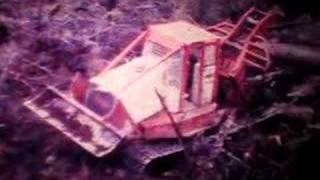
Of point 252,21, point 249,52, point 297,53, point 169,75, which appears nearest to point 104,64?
point 169,75

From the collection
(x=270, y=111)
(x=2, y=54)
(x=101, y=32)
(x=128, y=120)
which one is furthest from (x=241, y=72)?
(x=2, y=54)

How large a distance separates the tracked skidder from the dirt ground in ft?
1.05

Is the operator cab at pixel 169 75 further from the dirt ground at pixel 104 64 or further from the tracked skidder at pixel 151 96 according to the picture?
the dirt ground at pixel 104 64

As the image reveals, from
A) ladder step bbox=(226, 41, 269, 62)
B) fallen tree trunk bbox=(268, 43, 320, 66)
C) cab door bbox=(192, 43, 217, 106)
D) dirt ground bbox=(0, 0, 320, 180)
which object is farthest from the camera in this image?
fallen tree trunk bbox=(268, 43, 320, 66)

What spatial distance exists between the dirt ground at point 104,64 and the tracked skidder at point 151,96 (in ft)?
1.05

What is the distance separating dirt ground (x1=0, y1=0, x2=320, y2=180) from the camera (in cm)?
701

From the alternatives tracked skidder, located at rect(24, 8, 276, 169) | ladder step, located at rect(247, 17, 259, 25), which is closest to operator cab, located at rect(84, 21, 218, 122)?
tracked skidder, located at rect(24, 8, 276, 169)

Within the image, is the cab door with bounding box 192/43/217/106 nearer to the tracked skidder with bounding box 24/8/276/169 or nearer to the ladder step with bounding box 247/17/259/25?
the tracked skidder with bounding box 24/8/276/169

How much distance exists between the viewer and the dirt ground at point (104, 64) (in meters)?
7.01

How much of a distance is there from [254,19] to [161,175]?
13.4ft

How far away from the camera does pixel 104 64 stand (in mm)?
9438

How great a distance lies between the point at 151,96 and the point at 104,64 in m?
2.26

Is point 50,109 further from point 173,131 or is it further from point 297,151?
point 297,151

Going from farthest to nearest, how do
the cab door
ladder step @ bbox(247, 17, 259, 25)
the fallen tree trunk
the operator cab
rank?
ladder step @ bbox(247, 17, 259, 25), the fallen tree trunk, the cab door, the operator cab
